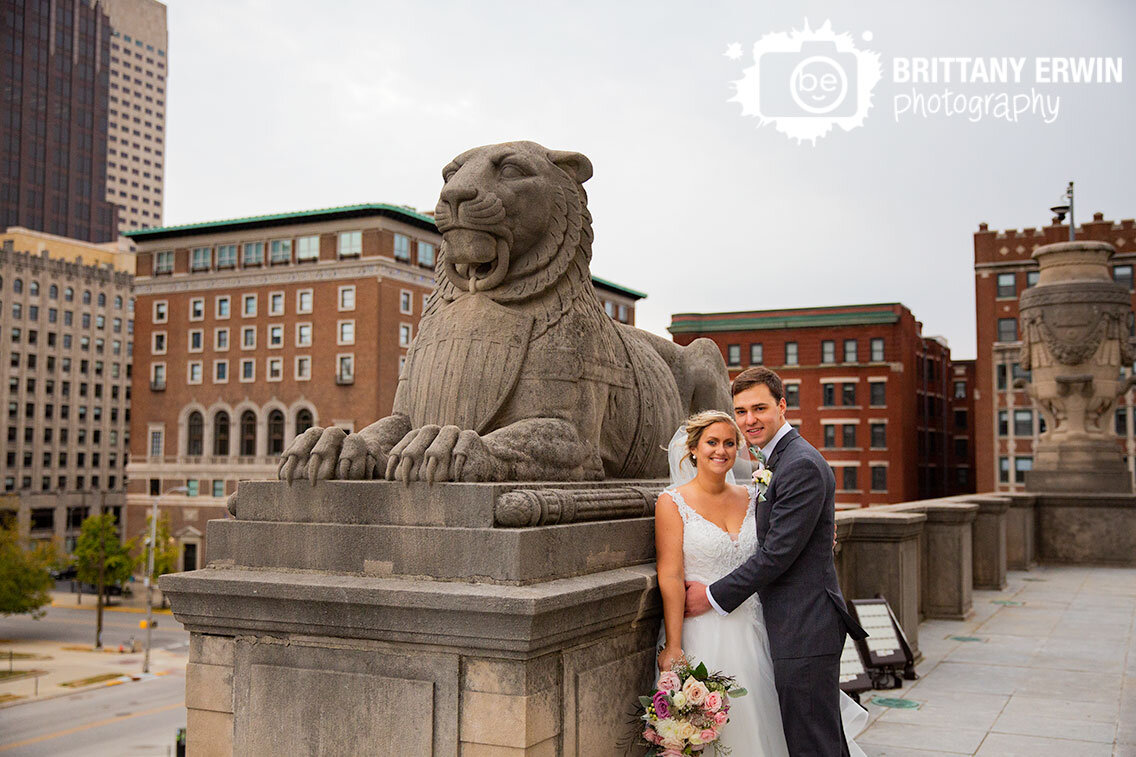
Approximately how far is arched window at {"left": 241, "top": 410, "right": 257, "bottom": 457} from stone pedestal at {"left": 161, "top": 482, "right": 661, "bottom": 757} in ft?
175

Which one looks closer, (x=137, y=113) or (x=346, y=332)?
(x=346, y=332)

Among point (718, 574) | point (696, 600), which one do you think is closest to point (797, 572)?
point (718, 574)

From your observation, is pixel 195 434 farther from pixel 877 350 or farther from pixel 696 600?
pixel 696 600

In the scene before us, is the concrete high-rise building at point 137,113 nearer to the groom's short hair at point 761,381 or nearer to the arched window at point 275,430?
the arched window at point 275,430

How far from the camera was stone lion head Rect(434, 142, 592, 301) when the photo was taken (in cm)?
490

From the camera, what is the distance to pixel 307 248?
178ft

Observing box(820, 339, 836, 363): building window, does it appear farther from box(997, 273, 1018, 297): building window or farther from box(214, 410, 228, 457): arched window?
box(214, 410, 228, 457): arched window

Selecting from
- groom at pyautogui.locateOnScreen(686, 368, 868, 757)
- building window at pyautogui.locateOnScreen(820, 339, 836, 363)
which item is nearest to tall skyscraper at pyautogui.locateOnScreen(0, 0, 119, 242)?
building window at pyautogui.locateOnScreen(820, 339, 836, 363)

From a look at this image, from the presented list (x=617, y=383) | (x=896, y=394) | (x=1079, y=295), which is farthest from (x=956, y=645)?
(x=896, y=394)

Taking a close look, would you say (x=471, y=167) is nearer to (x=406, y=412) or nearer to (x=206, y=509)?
(x=406, y=412)

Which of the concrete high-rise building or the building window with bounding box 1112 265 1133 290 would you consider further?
the concrete high-rise building

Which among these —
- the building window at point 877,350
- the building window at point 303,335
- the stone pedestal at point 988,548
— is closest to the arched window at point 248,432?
the building window at point 303,335

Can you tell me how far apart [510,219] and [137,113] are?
13354 cm

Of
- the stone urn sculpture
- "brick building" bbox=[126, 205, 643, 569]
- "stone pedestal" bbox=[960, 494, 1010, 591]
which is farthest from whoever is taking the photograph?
"brick building" bbox=[126, 205, 643, 569]
